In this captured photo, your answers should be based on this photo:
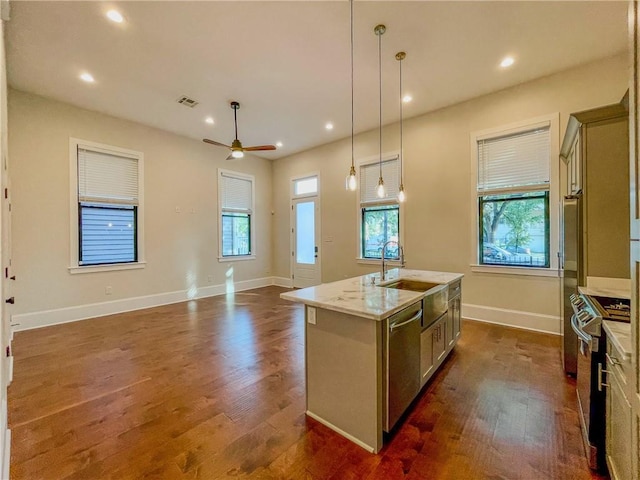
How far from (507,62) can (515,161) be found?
1.35 m

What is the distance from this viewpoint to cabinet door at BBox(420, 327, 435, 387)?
2.34m

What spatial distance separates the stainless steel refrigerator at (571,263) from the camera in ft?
8.15

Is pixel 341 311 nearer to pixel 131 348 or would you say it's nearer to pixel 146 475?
pixel 146 475

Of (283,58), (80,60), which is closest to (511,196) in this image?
(283,58)

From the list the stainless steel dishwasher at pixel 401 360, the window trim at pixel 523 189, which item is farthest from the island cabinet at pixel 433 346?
the window trim at pixel 523 189

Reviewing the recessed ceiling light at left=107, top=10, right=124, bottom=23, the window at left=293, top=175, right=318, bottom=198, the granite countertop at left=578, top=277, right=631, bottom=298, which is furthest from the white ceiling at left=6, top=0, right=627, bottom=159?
the granite countertop at left=578, top=277, right=631, bottom=298

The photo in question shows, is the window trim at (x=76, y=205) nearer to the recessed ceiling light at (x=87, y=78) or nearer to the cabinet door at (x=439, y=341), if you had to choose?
the recessed ceiling light at (x=87, y=78)

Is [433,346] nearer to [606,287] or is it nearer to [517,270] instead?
[606,287]

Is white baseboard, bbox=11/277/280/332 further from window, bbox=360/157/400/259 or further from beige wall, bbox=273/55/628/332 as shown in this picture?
window, bbox=360/157/400/259

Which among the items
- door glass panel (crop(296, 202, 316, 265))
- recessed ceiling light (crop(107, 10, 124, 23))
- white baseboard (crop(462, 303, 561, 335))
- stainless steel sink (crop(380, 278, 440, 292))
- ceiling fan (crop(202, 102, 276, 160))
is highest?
recessed ceiling light (crop(107, 10, 124, 23))

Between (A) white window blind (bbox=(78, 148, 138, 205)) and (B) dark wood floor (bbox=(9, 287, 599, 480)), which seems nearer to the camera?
(B) dark wood floor (bbox=(9, 287, 599, 480))

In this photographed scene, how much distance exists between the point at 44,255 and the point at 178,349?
2869mm

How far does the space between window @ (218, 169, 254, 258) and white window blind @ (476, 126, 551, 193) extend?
5.16 metres

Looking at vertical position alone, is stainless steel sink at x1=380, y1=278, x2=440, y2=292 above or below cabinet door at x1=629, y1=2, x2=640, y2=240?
below
